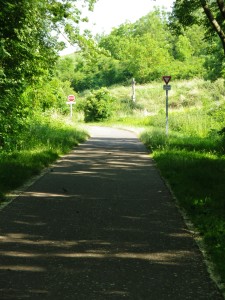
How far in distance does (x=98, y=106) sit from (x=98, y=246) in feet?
158

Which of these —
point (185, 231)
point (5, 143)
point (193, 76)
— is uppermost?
point (193, 76)

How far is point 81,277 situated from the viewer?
4.45 meters

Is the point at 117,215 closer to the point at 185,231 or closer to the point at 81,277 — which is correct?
the point at 185,231

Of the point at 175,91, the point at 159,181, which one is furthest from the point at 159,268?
the point at 175,91

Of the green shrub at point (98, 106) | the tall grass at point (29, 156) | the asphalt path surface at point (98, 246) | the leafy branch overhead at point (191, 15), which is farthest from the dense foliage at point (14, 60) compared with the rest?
the green shrub at point (98, 106)

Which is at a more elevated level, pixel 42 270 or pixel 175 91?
pixel 175 91

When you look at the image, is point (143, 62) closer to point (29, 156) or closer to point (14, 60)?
point (29, 156)

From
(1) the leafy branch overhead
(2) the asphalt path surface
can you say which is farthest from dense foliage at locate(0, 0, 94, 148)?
(1) the leafy branch overhead

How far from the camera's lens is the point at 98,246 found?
217 inches

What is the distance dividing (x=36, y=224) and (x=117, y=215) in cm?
133

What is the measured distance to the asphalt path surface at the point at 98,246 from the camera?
4164mm

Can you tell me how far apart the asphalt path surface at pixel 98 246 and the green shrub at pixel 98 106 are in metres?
43.7

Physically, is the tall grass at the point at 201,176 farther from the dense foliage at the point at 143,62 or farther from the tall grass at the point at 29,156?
the dense foliage at the point at 143,62

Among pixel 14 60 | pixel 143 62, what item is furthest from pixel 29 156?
pixel 143 62
